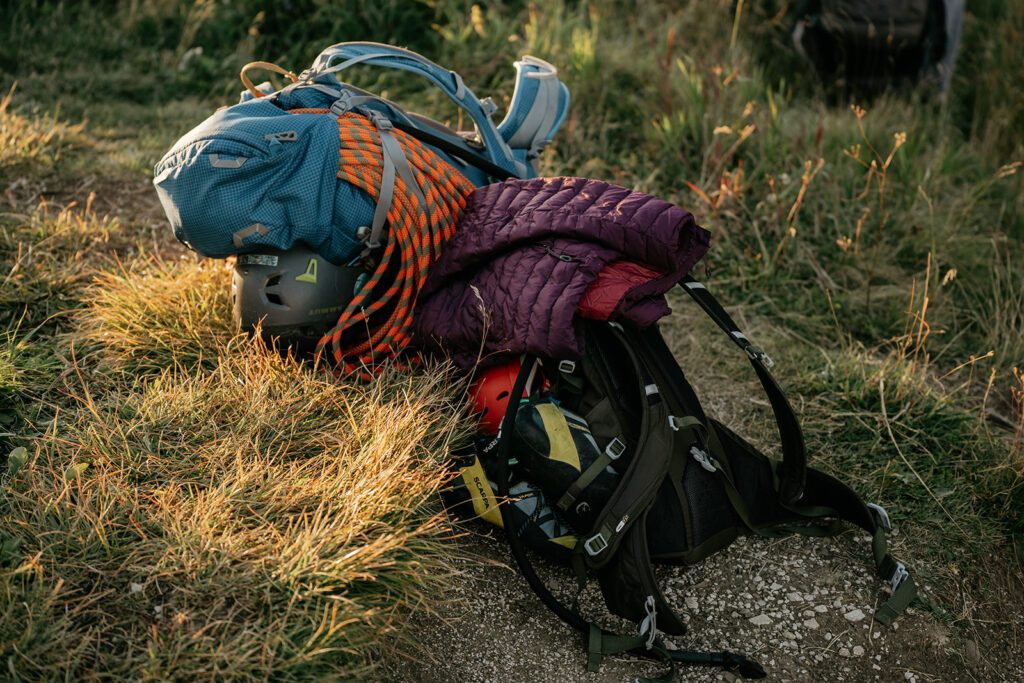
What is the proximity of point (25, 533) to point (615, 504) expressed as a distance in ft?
4.71

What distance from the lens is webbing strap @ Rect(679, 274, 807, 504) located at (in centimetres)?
232

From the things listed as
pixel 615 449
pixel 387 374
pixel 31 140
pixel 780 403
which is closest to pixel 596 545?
pixel 615 449

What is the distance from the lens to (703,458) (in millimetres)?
2232

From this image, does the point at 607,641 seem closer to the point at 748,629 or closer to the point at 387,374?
the point at 748,629

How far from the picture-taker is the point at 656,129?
159 inches

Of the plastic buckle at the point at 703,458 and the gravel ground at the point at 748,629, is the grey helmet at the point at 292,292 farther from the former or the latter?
the plastic buckle at the point at 703,458

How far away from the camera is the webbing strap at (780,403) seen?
232 centimetres

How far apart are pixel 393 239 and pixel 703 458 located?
1.11 m

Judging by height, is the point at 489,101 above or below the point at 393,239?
above

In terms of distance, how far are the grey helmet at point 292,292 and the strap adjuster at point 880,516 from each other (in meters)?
1.74

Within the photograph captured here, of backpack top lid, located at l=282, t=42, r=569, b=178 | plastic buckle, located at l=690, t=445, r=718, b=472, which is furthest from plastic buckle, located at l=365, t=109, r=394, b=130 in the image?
plastic buckle, located at l=690, t=445, r=718, b=472

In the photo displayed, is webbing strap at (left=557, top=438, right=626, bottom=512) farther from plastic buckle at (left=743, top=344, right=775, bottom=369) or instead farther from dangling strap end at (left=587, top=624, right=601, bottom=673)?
plastic buckle at (left=743, top=344, right=775, bottom=369)

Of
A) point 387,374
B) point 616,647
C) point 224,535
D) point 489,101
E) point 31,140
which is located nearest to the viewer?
point 224,535

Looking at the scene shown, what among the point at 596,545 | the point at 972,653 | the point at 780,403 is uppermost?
the point at 780,403
